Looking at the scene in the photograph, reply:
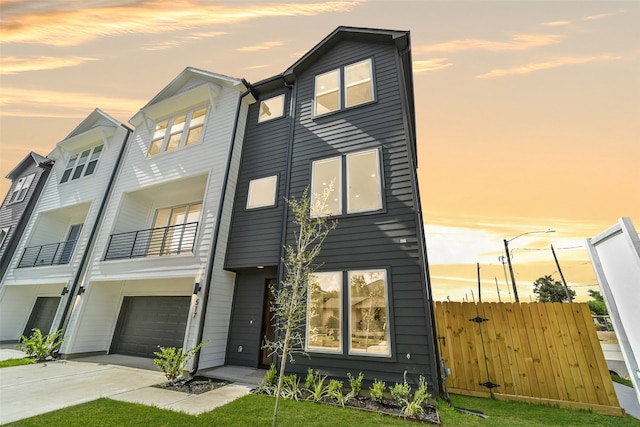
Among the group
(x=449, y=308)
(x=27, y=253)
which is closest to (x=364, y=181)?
(x=449, y=308)

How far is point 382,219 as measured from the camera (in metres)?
6.83

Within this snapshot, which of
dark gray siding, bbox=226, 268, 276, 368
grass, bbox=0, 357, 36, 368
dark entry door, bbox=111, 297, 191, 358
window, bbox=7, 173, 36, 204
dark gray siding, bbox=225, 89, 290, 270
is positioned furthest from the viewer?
window, bbox=7, 173, 36, 204

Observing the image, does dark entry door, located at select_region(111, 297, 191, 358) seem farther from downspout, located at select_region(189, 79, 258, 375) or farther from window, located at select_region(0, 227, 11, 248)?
window, located at select_region(0, 227, 11, 248)

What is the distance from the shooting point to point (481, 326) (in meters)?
6.30

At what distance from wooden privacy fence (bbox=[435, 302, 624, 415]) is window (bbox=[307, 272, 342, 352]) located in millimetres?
2669

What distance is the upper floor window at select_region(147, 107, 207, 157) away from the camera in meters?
10.9

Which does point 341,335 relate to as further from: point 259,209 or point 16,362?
point 16,362

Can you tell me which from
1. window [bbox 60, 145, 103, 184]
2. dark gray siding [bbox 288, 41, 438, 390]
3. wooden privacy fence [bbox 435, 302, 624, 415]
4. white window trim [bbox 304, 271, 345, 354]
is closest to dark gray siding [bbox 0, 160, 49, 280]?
window [bbox 60, 145, 103, 184]

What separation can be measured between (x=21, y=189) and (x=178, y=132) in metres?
13.4

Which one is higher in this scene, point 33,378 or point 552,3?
point 552,3

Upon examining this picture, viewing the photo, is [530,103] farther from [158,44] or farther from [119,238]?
[119,238]

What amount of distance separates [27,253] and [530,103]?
2259 centimetres

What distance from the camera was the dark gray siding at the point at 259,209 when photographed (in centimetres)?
822

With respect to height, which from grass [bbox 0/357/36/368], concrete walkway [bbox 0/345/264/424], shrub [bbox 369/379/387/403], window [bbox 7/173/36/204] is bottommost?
concrete walkway [bbox 0/345/264/424]
